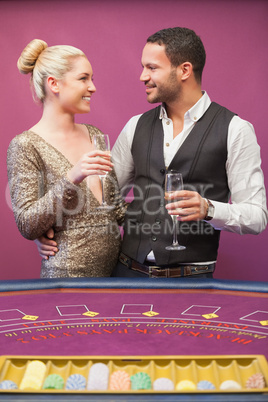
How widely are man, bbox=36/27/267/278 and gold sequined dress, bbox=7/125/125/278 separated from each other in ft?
0.54

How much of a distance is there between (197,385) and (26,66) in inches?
72.5

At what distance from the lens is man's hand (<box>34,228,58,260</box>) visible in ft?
8.14

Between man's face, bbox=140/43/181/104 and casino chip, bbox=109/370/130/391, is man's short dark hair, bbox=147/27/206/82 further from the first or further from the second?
casino chip, bbox=109/370/130/391

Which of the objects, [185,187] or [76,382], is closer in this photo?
[76,382]

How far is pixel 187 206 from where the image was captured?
2.20m

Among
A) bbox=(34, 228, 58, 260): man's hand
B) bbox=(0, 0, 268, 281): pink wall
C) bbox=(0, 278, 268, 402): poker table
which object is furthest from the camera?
bbox=(0, 0, 268, 281): pink wall

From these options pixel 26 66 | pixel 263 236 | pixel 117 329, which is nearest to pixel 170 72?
pixel 26 66

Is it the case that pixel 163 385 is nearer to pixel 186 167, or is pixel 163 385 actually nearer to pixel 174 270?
pixel 174 270

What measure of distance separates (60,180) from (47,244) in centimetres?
33

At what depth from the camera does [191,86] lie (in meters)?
2.66

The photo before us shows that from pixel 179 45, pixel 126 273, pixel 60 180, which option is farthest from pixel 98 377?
pixel 179 45

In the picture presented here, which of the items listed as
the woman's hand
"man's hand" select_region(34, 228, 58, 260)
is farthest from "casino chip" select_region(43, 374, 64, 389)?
"man's hand" select_region(34, 228, 58, 260)

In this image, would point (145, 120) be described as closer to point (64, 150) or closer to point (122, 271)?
point (64, 150)

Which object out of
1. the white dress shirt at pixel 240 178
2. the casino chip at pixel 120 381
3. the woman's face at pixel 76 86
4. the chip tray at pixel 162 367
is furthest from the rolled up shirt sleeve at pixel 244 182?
the casino chip at pixel 120 381
